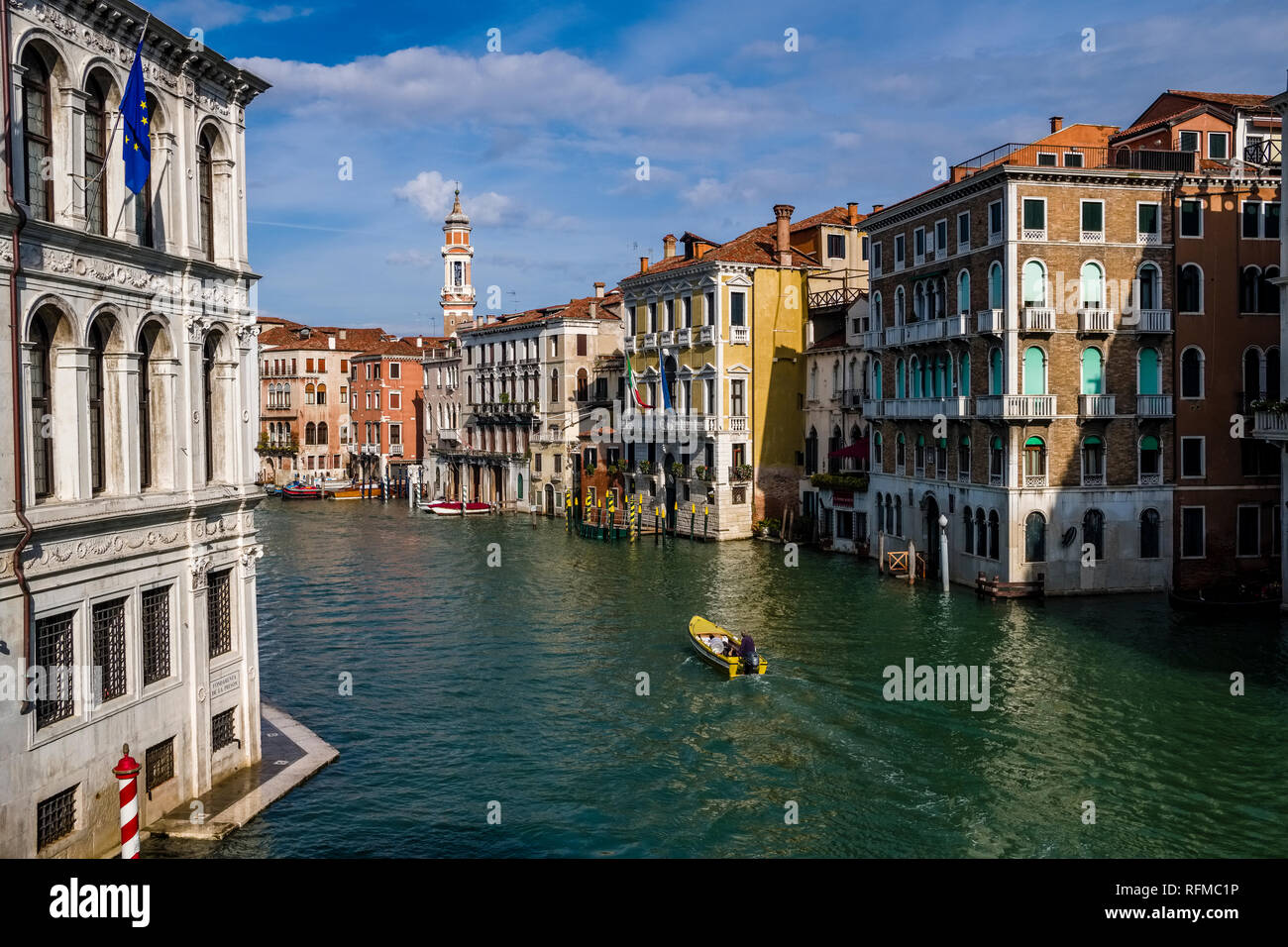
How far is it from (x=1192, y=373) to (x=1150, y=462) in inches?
105

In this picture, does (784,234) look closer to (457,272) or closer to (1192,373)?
(1192,373)

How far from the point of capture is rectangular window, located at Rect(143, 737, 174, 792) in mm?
13359

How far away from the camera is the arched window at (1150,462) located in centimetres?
3141

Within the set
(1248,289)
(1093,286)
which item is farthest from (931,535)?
(1248,289)

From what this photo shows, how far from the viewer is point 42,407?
11859 mm

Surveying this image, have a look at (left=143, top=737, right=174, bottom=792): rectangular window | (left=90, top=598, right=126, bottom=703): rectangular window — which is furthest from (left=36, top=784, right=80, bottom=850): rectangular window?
(left=143, top=737, right=174, bottom=792): rectangular window

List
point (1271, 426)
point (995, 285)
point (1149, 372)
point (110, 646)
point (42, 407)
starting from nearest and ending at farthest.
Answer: point (42, 407) → point (110, 646) → point (1271, 426) → point (1149, 372) → point (995, 285)

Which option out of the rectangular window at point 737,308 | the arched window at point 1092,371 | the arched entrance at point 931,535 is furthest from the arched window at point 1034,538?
the rectangular window at point 737,308

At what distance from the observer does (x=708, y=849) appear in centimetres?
1452

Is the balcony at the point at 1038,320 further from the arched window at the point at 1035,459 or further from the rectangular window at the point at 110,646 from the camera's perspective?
the rectangular window at the point at 110,646

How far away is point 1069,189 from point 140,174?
2554 centimetres

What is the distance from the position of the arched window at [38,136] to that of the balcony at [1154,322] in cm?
2750

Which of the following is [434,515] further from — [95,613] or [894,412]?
[95,613]
